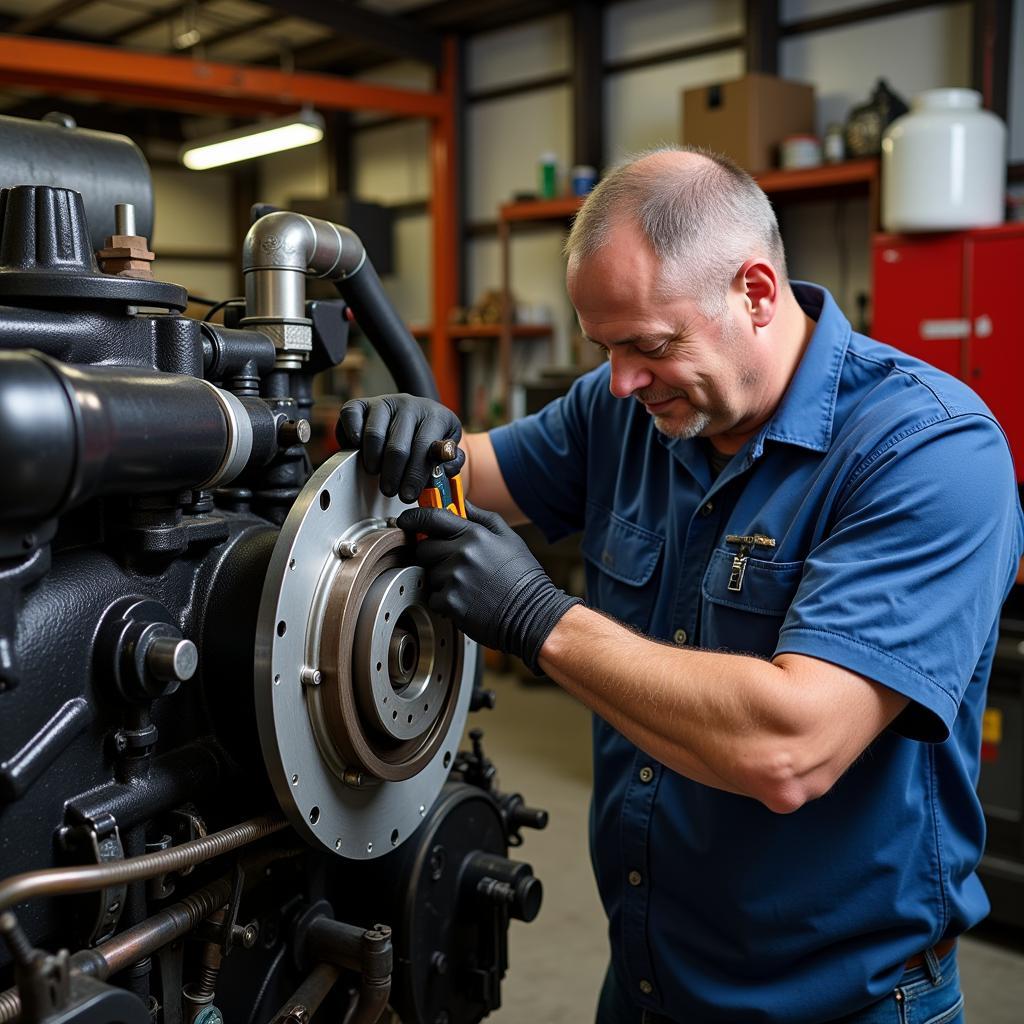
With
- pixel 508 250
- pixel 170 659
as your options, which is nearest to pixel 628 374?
pixel 170 659

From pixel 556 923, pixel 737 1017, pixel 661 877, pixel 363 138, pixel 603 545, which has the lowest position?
pixel 556 923

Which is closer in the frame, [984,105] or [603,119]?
[984,105]

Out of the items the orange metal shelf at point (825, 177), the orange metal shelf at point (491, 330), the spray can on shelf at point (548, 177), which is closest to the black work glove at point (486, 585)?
the orange metal shelf at point (825, 177)

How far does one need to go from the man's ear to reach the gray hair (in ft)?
0.04

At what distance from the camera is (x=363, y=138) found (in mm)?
6680

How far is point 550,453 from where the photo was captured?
4.81 ft

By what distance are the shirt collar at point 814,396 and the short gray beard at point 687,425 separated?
6cm

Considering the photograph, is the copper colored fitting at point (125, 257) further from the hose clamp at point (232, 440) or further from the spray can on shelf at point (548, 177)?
the spray can on shelf at point (548, 177)

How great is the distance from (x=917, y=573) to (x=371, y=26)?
16.1 ft

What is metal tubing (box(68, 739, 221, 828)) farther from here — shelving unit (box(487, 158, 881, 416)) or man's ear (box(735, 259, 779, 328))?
shelving unit (box(487, 158, 881, 416))

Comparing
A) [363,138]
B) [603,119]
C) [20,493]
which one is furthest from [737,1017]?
[363,138]

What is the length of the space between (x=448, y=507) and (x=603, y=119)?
14.8 ft

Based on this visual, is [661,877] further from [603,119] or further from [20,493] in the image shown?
[603,119]

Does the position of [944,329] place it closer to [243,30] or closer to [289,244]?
[289,244]
